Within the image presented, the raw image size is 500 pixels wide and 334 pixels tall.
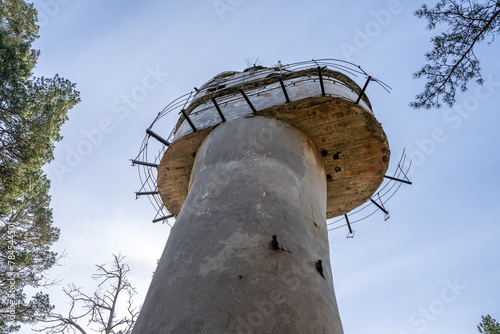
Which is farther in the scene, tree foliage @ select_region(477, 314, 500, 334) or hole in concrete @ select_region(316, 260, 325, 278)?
tree foliage @ select_region(477, 314, 500, 334)

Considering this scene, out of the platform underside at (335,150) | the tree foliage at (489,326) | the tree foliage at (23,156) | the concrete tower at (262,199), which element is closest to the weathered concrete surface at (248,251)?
the concrete tower at (262,199)

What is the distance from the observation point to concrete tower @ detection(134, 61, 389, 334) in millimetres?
4086

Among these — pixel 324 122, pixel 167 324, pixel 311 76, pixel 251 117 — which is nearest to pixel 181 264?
pixel 167 324

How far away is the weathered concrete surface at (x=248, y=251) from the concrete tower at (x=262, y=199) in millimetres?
15

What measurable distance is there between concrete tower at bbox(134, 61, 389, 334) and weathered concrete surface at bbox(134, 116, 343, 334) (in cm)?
1

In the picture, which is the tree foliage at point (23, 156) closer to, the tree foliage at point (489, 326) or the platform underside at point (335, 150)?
the platform underside at point (335, 150)

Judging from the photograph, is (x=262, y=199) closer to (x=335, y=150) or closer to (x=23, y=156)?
(x=335, y=150)

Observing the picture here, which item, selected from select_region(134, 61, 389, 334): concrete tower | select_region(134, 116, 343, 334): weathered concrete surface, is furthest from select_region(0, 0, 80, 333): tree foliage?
select_region(134, 116, 343, 334): weathered concrete surface

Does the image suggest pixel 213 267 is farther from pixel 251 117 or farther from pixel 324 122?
pixel 324 122

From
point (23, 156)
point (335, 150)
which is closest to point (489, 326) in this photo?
point (335, 150)

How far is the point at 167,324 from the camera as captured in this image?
3.96 metres

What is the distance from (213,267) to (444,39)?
18.6ft

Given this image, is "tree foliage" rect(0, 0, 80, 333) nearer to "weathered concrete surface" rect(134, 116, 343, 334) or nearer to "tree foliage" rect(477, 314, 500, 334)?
"weathered concrete surface" rect(134, 116, 343, 334)

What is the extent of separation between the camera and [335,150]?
812 cm
